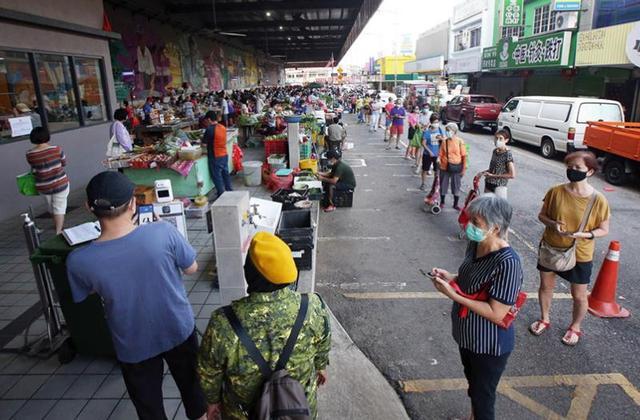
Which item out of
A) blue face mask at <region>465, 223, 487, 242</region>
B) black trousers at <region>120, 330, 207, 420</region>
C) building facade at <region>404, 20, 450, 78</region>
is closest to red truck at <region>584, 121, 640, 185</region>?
blue face mask at <region>465, 223, 487, 242</region>

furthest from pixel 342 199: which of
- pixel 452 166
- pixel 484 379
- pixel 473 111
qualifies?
pixel 473 111

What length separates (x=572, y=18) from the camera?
21000 mm

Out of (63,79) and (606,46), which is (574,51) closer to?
(606,46)

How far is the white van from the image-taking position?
1377cm

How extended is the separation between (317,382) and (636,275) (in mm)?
5927

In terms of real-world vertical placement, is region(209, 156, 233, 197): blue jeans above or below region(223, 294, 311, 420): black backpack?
below

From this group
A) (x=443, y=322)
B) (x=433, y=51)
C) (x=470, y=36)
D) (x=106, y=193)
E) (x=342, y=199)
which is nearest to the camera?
(x=106, y=193)

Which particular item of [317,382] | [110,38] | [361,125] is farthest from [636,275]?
[361,125]

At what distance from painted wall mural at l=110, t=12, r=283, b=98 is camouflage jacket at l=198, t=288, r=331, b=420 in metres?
15.5

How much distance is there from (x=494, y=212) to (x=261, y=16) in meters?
24.6

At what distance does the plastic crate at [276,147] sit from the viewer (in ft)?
39.1

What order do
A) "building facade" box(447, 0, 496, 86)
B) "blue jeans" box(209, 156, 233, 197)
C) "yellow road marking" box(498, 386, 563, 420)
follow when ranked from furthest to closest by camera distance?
"building facade" box(447, 0, 496, 86), "blue jeans" box(209, 156, 233, 197), "yellow road marking" box(498, 386, 563, 420)

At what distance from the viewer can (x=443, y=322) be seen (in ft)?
16.9

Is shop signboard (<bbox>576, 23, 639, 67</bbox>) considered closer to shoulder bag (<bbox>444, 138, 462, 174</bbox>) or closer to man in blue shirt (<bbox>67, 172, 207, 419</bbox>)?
shoulder bag (<bbox>444, 138, 462, 174</bbox>)
